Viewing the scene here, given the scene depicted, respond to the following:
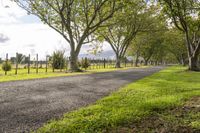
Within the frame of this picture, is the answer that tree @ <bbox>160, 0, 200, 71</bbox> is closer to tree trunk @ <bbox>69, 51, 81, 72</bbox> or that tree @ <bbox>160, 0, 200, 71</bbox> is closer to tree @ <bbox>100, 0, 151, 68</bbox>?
tree trunk @ <bbox>69, 51, 81, 72</bbox>

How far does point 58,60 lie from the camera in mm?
40125

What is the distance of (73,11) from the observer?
1551 inches

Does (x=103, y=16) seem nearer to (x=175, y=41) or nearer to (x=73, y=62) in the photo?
(x=73, y=62)

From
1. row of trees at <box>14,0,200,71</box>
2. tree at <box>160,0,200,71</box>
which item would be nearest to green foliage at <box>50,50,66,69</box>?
row of trees at <box>14,0,200,71</box>

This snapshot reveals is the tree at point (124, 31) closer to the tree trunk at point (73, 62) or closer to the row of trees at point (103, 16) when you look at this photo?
the row of trees at point (103, 16)

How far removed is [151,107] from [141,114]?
1052mm

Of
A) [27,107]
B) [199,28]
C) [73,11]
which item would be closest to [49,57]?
[73,11]

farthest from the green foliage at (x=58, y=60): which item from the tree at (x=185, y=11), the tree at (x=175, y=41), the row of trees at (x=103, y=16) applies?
the tree at (x=175, y=41)

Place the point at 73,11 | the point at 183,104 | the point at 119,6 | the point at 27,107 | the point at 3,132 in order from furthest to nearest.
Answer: the point at 73,11 → the point at 119,6 → the point at 183,104 → the point at 27,107 → the point at 3,132

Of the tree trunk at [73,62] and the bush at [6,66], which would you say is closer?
the bush at [6,66]

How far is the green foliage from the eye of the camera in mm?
39903

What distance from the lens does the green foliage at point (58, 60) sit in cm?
3990

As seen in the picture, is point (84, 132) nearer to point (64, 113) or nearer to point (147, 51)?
point (64, 113)

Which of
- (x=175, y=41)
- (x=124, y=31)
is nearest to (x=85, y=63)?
(x=124, y=31)
